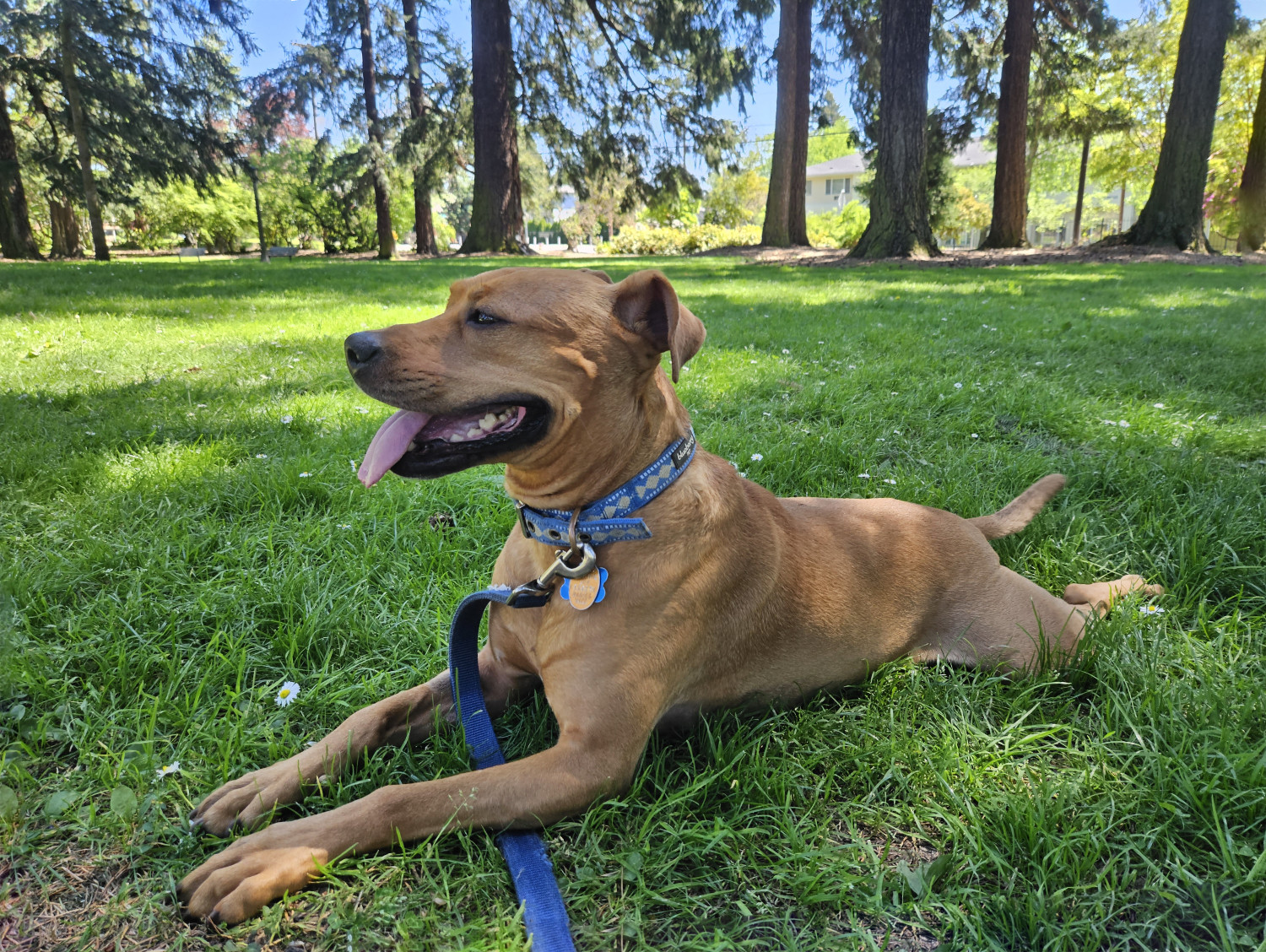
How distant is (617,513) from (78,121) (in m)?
26.9

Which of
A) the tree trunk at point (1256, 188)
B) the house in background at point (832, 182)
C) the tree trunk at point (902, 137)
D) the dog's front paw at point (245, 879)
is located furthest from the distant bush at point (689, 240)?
the house in background at point (832, 182)

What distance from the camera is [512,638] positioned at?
2301 millimetres

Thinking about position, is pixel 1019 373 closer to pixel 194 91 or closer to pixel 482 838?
pixel 482 838

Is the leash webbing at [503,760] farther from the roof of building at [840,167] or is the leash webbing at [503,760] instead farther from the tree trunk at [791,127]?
the roof of building at [840,167]

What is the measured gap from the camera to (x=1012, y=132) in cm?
1980

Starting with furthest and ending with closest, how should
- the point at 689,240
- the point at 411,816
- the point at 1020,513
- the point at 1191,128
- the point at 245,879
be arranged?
Answer: the point at 689,240
the point at 1191,128
the point at 1020,513
the point at 411,816
the point at 245,879

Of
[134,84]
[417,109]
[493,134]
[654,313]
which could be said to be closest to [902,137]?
[493,134]

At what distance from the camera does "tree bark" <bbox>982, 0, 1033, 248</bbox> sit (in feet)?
63.8

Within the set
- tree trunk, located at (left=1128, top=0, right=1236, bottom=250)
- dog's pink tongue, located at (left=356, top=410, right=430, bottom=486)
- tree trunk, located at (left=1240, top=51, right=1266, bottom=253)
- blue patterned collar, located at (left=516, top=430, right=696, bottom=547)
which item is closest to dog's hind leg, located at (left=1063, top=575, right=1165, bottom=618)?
blue patterned collar, located at (left=516, top=430, right=696, bottom=547)

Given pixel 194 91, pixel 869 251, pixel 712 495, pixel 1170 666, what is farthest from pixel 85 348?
pixel 194 91

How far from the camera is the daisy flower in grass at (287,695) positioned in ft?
7.60

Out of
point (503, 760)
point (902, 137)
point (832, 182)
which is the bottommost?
point (503, 760)

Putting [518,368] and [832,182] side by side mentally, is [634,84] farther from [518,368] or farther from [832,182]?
[832,182]

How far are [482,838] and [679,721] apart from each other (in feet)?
2.37
